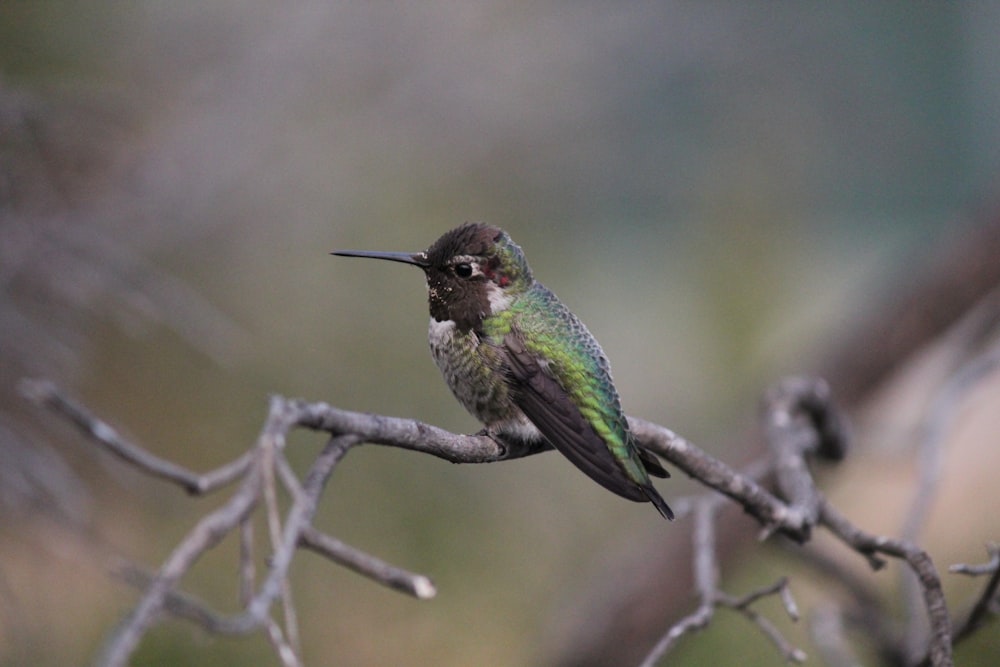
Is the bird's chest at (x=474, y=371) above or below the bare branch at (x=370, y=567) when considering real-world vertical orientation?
above

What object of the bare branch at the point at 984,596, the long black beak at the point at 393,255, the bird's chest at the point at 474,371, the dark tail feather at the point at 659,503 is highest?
the long black beak at the point at 393,255

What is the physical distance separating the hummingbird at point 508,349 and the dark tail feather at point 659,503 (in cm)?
12

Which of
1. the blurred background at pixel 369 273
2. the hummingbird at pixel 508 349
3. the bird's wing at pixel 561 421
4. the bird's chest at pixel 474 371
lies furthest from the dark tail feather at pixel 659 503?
the blurred background at pixel 369 273

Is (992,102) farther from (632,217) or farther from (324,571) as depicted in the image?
(324,571)

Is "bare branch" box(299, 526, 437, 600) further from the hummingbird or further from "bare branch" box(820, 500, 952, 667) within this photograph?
"bare branch" box(820, 500, 952, 667)

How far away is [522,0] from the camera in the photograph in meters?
6.77

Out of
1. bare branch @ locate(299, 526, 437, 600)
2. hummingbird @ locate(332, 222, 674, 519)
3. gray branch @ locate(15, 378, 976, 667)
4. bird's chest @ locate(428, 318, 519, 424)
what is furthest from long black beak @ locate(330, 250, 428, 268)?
bare branch @ locate(299, 526, 437, 600)

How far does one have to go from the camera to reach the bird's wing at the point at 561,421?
154cm

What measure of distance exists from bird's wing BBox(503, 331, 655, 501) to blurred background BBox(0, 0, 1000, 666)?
92 centimetres

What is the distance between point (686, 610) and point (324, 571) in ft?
4.88

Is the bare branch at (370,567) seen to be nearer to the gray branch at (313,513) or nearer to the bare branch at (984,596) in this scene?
the gray branch at (313,513)

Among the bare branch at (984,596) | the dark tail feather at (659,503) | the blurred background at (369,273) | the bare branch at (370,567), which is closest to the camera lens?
the bare branch at (370,567)

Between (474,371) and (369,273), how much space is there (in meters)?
3.92

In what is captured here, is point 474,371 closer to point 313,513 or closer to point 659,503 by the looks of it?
point 659,503
